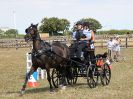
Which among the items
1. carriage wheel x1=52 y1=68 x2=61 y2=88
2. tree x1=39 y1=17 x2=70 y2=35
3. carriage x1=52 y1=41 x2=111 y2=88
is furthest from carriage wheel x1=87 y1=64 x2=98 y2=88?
tree x1=39 y1=17 x2=70 y2=35

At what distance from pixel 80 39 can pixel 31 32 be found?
204cm

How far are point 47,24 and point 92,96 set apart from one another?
82929mm

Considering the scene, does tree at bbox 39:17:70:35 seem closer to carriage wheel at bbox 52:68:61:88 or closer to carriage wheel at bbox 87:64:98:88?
carriage wheel at bbox 52:68:61:88

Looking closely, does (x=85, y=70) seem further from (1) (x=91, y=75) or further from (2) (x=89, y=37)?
(2) (x=89, y=37)

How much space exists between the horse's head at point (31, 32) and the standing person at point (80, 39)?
67.9 inches

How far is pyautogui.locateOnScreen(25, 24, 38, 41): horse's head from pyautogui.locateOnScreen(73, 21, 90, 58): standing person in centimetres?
172

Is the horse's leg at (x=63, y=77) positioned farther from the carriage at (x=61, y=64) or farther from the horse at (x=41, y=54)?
the horse at (x=41, y=54)

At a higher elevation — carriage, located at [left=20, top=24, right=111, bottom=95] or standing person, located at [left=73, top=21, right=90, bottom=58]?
standing person, located at [left=73, top=21, right=90, bottom=58]

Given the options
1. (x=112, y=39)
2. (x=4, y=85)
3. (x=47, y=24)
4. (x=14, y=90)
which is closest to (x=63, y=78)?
(x=14, y=90)

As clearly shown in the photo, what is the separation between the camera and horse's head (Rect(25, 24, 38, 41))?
12623mm

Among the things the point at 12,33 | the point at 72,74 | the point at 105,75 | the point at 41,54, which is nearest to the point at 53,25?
the point at 12,33

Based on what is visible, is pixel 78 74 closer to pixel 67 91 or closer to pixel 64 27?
pixel 67 91

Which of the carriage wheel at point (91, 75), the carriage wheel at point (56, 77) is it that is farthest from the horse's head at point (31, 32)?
the carriage wheel at point (91, 75)

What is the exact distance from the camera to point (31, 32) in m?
12.7
